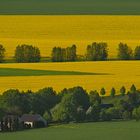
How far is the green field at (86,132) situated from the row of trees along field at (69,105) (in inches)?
66.7

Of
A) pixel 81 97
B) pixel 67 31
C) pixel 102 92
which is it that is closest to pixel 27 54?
pixel 102 92

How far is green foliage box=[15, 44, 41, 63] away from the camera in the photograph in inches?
2036

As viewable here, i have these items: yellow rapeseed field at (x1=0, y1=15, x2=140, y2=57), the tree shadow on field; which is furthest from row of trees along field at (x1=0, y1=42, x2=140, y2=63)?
the tree shadow on field

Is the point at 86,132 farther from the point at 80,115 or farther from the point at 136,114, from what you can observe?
the point at 136,114

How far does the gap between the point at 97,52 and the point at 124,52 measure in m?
1.80

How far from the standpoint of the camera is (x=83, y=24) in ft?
211

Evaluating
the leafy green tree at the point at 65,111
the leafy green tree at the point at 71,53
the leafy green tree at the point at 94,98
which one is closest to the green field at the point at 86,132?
the leafy green tree at the point at 65,111

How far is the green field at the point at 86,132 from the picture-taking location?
31859mm

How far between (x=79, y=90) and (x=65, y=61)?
1144cm

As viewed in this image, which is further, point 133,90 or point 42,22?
point 42,22

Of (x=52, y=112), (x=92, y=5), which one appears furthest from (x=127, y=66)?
(x=92, y=5)

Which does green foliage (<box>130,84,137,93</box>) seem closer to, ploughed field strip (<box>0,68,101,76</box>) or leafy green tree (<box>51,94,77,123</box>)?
leafy green tree (<box>51,94,77,123</box>)

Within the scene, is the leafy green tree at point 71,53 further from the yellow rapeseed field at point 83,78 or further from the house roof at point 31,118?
the house roof at point 31,118

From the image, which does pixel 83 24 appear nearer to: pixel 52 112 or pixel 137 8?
pixel 137 8
